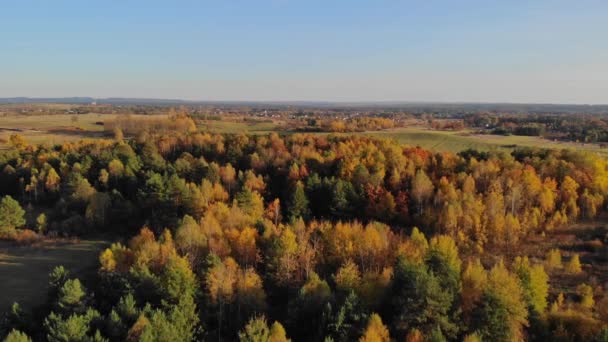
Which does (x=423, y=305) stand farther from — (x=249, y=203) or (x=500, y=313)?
(x=249, y=203)

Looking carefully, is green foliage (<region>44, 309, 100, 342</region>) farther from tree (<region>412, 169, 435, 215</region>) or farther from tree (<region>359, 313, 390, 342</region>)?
tree (<region>412, 169, 435, 215</region>)

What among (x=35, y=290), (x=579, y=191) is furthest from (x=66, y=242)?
(x=579, y=191)

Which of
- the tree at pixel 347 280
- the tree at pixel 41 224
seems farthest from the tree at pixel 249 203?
the tree at pixel 41 224

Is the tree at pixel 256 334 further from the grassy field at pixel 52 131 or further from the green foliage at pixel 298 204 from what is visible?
the grassy field at pixel 52 131

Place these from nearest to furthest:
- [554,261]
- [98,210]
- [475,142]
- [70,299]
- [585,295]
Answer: [70,299] < [585,295] < [554,261] < [98,210] < [475,142]

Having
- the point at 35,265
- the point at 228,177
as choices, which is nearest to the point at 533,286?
the point at 228,177

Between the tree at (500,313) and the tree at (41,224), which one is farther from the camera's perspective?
the tree at (41,224)

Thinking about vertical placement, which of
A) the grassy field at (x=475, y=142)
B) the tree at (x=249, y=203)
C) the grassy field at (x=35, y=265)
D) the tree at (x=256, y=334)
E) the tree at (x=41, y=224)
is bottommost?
the grassy field at (x=35, y=265)
